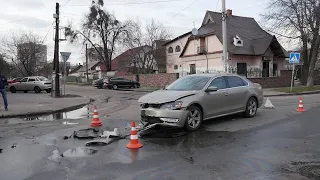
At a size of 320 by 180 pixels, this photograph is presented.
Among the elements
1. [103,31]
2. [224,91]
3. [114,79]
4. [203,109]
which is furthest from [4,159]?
[103,31]

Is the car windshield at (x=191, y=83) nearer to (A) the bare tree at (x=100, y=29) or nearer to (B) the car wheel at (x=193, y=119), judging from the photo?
(B) the car wheel at (x=193, y=119)

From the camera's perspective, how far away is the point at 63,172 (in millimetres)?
5145

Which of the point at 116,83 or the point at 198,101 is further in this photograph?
the point at 116,83

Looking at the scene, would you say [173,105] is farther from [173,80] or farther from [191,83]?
[173,80]

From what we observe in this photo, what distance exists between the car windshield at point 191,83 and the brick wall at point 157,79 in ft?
78.9

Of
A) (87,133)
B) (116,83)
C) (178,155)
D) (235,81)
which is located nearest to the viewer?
(178,155)

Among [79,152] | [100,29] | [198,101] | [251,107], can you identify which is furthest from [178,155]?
[100,29]

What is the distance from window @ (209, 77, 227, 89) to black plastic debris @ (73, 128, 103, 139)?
366cm

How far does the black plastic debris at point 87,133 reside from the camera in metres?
7.91

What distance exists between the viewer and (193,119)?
838 centimetres

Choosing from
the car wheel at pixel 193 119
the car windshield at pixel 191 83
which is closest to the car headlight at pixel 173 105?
the car wheel at pixel 193 119

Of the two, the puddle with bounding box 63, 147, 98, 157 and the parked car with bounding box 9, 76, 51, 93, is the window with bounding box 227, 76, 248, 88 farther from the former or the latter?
the parked car with bounding box 9, 76, 51, 93

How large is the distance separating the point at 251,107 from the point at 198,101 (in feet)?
10.3

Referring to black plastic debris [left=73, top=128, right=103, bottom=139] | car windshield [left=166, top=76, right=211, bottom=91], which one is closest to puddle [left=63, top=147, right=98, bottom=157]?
black plastic debris [left=73, top=128, right=103, bottom=139]
